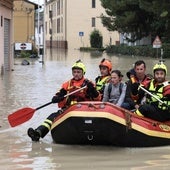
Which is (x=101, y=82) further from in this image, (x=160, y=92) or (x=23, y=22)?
(x=23, y=22)

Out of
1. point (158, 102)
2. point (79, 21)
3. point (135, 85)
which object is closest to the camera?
point (158, 102)

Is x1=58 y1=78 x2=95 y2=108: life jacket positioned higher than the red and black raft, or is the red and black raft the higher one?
x1=58 y1=78 x2=95 y2=108: life jacket

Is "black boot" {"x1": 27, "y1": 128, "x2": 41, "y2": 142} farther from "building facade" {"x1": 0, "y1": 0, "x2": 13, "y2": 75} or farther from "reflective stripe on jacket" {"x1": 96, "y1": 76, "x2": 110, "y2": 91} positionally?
"building facade" {"x1": 0, "y1": 0, "x2": 13, "y2": 75}

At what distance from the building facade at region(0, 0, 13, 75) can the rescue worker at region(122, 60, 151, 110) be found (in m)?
16.4

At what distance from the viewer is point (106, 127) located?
→ 8.34 meters

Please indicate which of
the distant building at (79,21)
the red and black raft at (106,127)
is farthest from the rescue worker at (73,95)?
the distant building at (79,21)

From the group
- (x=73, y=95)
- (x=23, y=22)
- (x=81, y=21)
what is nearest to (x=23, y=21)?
(x=23, y=22)

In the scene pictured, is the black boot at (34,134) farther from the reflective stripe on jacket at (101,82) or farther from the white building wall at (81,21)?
the white building wall at (81,21)

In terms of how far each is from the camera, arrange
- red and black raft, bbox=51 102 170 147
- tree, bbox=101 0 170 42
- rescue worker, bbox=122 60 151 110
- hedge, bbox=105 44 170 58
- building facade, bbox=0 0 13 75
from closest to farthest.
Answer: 1. red and black raft, bbox=51 102 170 147
2. rescue worker, bbox=122 60 151 110
3. building facade, bbox=0 0 13 75
4. hedge, bbox=105 44 170 58
5. tree, bbox=101 0 170 42

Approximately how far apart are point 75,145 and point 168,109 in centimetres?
163

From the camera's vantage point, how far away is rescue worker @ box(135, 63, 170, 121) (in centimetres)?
891

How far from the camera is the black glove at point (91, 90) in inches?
372

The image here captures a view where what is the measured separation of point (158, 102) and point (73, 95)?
1.56m

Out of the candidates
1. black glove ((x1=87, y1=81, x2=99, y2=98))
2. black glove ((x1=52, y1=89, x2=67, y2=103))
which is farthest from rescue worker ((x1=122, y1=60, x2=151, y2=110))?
black glove ((x1=52, y1=89, x2=67, y2=103))
